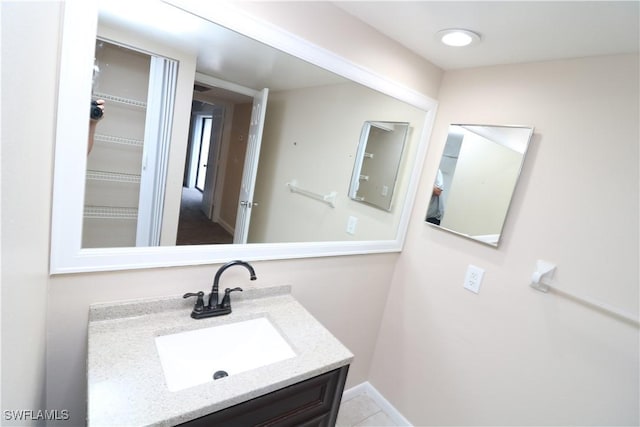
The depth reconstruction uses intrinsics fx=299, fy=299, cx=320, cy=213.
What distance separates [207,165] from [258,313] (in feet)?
2.25

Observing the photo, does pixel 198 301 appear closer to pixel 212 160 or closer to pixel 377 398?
pixel 212 160

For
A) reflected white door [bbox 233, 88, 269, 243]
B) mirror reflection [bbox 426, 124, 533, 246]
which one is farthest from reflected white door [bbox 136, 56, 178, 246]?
mirror reflection [bbox 426, 124, 533, 246]

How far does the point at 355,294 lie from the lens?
73.1 inches

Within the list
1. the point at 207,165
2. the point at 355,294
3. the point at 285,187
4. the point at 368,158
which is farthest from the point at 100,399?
the point at 368,158

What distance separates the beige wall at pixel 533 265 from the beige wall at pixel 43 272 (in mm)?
488

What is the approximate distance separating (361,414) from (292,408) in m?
1.19

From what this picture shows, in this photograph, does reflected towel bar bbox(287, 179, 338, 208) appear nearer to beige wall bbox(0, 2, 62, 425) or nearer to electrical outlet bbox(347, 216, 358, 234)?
electrical outlet bbox(347, 216, 358, 234)

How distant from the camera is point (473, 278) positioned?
5.32 feet

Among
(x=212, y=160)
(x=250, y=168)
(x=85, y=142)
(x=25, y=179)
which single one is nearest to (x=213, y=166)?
(x=212, y=160)

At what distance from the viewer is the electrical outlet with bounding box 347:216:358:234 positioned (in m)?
1.82

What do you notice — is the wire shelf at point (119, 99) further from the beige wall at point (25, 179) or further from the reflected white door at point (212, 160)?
the reflected white door at point (212, 160)

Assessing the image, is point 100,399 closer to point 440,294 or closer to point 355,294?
point 355,294

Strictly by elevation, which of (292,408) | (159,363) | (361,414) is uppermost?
(159,363)

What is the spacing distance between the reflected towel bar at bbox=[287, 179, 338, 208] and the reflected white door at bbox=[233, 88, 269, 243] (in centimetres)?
24
